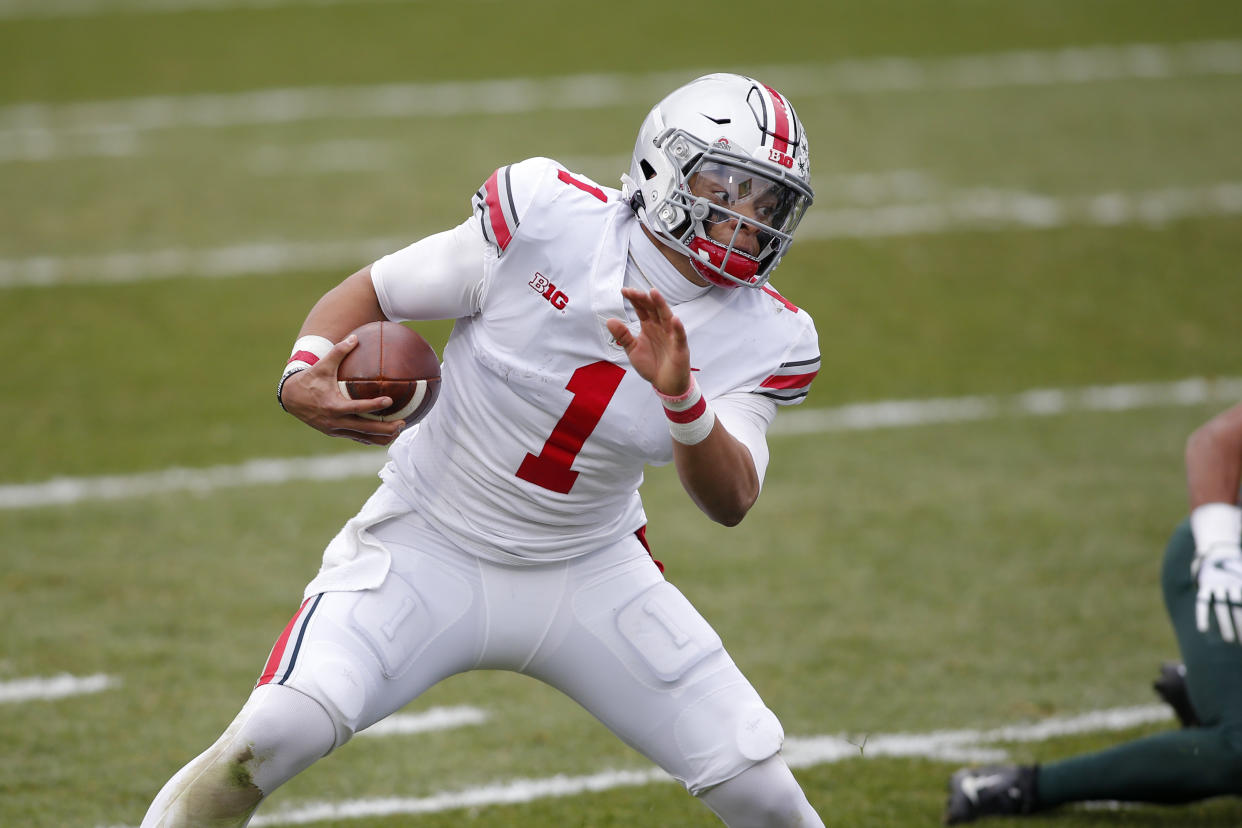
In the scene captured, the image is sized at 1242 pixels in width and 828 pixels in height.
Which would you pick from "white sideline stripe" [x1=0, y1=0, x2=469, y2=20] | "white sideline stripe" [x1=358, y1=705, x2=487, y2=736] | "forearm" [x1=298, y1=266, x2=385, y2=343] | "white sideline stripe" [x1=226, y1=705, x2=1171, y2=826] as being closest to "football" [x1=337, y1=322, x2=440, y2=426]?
"forearm" [x1=298, y1=266, x2=385, y2=343]

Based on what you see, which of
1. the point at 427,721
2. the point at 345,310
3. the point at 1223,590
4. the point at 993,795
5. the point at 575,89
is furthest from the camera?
the point at 575,89

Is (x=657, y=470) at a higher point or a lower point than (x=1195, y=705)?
lower

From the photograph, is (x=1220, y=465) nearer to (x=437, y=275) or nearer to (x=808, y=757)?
(x=808, y=757)

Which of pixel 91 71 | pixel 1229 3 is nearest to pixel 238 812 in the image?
pixel 91 71

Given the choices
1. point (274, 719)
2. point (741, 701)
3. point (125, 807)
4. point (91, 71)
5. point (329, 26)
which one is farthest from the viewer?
point (329, 26)

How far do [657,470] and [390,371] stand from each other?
12.9ft

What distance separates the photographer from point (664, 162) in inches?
130

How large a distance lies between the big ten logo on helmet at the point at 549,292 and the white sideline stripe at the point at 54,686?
8.50 feet

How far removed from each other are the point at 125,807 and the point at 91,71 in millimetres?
10788

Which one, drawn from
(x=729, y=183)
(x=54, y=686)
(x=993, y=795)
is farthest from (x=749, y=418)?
(x=54, y=686)

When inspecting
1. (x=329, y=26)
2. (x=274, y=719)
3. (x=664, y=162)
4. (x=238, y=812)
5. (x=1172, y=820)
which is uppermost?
(x=664, y=162)

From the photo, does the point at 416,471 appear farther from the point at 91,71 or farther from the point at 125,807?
the point at 91,71

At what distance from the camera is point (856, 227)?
1022 centimetres

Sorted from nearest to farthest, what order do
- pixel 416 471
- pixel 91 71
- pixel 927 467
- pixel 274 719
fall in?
pixel 274 719 < pixel 416 471 < pixel 927 467 < pixel 91 71
